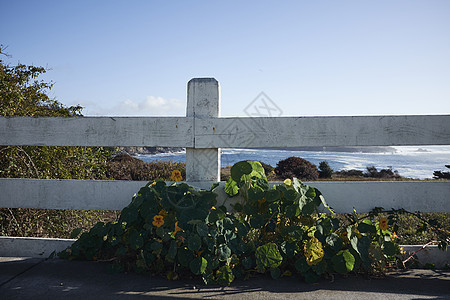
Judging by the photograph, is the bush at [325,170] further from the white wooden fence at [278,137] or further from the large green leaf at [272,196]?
the large green leaf at [272,196]

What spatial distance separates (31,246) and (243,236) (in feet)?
5.33

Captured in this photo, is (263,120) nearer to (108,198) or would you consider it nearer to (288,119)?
(288,119)

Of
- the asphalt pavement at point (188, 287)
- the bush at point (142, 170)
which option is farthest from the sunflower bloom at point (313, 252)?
the bush at point (142, 170)

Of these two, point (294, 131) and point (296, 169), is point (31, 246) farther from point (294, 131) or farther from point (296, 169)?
point (296, 169)

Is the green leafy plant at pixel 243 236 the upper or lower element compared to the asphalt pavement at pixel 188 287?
upper

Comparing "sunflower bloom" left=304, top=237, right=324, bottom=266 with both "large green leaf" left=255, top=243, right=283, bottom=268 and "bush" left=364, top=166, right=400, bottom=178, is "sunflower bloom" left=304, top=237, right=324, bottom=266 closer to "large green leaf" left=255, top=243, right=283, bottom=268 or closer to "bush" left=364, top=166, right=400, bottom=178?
"large green leaf" left=255, top=243, right=283, bottom=268

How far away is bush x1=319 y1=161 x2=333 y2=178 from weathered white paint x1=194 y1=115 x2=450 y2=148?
24.3 ft

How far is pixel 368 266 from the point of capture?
6.26 ft

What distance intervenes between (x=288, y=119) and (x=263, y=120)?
0.17 m

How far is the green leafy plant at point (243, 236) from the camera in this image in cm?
184

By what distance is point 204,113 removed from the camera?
7.43 ft

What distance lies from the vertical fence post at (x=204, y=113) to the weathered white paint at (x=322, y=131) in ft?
0.19

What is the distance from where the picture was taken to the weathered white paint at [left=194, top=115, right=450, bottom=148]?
223cm

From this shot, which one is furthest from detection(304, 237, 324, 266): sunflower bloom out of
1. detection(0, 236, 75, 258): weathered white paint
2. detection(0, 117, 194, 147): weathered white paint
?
detection(0, 236, 75, 258): weathered white paint
